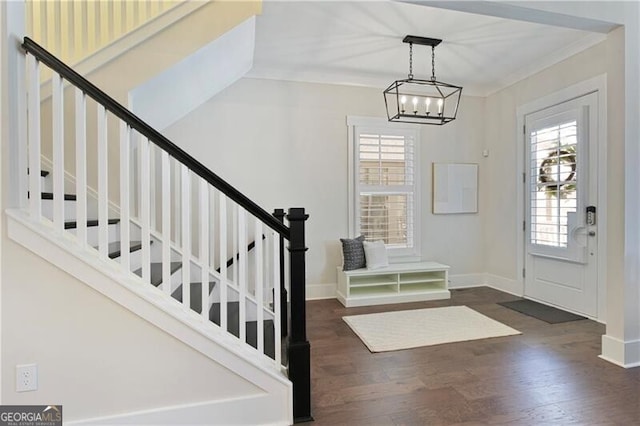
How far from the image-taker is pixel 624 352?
2.41m

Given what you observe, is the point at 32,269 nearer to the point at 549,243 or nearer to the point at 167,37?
the point at 167,37

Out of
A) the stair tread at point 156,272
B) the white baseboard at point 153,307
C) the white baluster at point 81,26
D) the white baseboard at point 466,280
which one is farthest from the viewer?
the white baseboard at point 466,280

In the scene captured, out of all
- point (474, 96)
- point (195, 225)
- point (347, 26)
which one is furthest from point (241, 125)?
point (474, 96)

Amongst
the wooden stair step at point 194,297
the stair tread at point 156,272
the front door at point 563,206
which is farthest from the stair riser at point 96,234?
the front door at point 563,206

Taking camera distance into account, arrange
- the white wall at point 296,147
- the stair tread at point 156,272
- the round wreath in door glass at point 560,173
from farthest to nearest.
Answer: the white wall at point 296,147, the round wreath in door glass at point 560,173, the stair tread at point 156,272

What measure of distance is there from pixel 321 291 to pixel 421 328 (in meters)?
1.46

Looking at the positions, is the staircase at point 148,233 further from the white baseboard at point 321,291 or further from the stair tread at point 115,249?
the white baseboard at point 321,291

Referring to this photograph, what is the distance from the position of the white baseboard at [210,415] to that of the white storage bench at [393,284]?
2.22 m

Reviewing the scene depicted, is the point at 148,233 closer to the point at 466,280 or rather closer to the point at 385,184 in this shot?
the point at 385,184

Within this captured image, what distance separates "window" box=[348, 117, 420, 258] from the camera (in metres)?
4.38

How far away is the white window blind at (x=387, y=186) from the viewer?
14.5 ft

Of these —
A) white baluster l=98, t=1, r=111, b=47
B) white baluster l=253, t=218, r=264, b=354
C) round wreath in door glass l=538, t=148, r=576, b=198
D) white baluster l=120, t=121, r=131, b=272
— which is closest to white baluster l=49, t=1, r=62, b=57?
white baluster l=98, t=1, r=111, b=47

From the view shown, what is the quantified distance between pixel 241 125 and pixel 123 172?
8.38 feet

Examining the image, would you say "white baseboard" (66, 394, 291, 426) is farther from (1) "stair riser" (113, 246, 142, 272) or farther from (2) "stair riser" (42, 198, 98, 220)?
(2) "stair riser" (42, 198, 98, 220)
